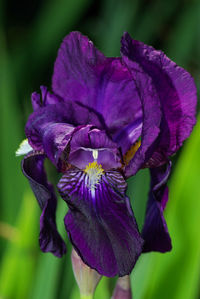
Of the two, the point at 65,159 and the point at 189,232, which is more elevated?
the point at 65,159

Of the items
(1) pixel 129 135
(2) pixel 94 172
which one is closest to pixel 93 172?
(2) pixel 94 172

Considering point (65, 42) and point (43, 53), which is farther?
point (43, 53)

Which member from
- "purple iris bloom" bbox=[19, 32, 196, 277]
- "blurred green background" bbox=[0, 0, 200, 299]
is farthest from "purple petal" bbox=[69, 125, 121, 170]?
"blurred green background" bbox=[0, 0, 200, 299]

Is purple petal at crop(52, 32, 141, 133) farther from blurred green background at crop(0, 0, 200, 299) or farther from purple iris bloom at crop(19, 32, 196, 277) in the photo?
blurred green background at crop(0, 0, 200, 299)

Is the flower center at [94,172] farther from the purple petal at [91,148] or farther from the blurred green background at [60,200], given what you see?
the blurred green background at [60,200]

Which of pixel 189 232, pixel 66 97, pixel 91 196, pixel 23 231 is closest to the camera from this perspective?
pixel 91 196

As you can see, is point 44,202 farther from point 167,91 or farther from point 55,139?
point 167,91

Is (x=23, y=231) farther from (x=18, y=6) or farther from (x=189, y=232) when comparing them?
(x=18, y=6)

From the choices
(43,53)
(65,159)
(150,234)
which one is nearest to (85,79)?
(65,159)
